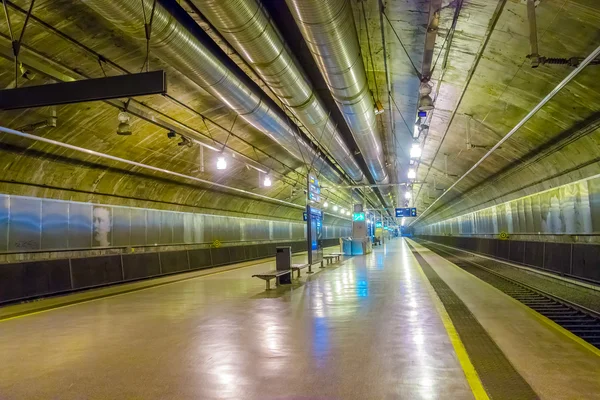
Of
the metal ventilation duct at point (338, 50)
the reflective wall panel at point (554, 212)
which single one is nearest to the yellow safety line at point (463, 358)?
the metal ventilation duct at point (338, 50)

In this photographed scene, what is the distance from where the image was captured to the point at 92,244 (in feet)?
40.7

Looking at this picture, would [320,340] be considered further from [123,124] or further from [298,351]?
[123,124]

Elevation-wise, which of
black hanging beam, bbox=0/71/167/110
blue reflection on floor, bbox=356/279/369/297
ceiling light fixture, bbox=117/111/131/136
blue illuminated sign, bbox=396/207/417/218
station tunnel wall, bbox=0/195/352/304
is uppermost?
ceiling light fixture, bbox=117/111/131/136

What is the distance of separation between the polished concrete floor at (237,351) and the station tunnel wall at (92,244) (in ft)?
7.38

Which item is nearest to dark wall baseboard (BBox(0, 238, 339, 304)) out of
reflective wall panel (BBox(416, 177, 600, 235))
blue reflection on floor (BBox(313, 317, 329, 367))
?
blue reflection on floor (BBox(313, 317, 329, 367))

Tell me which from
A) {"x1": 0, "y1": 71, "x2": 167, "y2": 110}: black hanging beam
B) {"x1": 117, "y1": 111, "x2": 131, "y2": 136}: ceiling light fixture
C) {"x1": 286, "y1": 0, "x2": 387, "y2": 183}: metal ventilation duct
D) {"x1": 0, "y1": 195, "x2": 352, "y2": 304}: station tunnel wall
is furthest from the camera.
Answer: {"x1": 0, "y1": 195, "x2": 352, "y2": 304}: station tunnel wall

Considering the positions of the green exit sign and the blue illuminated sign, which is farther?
the blue illuminated sign

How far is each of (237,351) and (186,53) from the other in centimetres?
449

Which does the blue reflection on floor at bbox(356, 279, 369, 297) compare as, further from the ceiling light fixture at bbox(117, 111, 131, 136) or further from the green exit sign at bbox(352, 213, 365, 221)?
the green exit sign at bbox(352, 213, 365, 221)

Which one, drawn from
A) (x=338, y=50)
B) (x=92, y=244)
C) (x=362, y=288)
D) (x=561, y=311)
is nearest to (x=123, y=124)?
(x=92, y=244)

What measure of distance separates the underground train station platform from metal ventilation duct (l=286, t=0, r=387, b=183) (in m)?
4.26

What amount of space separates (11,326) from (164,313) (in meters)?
2.51

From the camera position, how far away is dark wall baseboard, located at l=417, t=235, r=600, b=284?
10602 millimetres

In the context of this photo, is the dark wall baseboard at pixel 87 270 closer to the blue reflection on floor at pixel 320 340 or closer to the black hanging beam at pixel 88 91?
the black hanging beam at pixel 88 91
